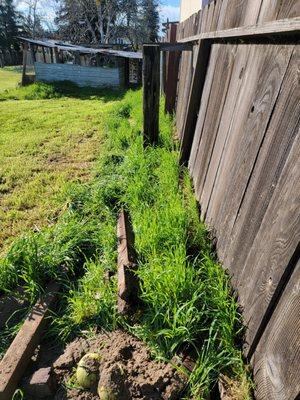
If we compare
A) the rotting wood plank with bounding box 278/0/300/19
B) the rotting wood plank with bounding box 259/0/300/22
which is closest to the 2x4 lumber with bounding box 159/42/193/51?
the rotting wood plank with bounding box 259/0/300/22

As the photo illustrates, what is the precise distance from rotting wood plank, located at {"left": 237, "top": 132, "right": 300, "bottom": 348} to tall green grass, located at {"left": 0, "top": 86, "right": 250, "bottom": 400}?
7.9 inches

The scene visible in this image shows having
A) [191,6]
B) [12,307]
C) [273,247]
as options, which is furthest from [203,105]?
[191,6]

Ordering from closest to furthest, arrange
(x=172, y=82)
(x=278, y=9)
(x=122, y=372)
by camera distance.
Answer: (x=278, y=9), (x=122, y=372), (x=172, y=82)

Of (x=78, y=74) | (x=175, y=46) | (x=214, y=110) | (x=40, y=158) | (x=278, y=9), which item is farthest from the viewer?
(x=78, y=74)

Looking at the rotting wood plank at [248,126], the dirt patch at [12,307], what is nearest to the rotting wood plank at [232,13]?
the rotting wood plank at [248,126]

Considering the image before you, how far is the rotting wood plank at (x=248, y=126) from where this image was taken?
1.68 meters

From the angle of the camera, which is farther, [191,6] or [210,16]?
[191,6]

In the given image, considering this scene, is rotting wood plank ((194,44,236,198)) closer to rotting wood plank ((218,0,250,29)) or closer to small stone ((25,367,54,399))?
rotting wood plank ((218,0,250,29))

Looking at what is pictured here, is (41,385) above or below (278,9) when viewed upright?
below

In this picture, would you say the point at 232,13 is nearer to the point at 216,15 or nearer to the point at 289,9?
the point at 216,15

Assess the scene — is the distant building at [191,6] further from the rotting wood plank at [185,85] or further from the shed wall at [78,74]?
the rotting wood plank at [185,85]

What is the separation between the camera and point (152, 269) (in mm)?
2180

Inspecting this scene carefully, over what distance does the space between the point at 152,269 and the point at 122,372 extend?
642 mm

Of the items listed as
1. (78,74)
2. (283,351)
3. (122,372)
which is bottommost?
(78,74)
